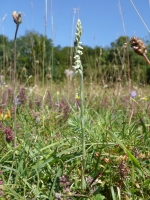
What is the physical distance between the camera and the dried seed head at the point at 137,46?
64 centimetres

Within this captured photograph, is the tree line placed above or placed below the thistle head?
above

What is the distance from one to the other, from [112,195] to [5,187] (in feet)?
0.98

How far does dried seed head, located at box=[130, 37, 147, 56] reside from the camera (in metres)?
0.64

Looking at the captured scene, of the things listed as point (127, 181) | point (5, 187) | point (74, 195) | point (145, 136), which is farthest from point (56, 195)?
point (145, 136)

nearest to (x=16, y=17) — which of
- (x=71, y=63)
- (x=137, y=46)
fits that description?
(x=137, y=46)

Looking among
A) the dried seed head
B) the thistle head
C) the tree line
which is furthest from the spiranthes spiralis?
the tree line

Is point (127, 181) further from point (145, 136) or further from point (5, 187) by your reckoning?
point (5, 187)

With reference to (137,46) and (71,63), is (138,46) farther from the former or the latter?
(71,63)

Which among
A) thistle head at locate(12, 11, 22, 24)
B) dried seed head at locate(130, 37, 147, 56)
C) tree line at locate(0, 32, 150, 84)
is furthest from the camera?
tree line at locate(0, 32, 150, 84)

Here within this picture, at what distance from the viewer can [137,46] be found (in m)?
0.64

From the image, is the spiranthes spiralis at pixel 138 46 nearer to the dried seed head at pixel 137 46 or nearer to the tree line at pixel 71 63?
the dried seed head at pixel 137 46

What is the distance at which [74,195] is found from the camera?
2.75 ft

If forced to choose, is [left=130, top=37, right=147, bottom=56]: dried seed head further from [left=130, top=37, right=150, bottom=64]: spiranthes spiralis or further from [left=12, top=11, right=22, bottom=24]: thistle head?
[left=12, top=11, right=22, bottom=24]: thistle head

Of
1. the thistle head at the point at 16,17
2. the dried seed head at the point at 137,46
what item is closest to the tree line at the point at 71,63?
the thistle head at the point at 16,17
